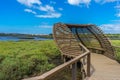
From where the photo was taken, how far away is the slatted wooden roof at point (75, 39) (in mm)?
13527

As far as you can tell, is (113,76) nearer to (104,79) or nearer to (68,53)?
(104,79)

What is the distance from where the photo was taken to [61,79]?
413 inches

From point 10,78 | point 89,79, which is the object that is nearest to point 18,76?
point 10,78

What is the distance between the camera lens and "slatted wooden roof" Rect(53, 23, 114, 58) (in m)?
13.5

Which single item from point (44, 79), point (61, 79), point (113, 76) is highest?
point (44, 79)

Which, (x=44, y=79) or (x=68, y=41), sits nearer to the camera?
(x=44, y=79)

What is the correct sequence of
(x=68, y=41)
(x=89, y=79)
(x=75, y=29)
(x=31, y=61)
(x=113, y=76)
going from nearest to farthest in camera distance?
(x=89, y=79), (x=113, y=76), (x=31, y=61), (x=68, y=41), (x=75, y=29)

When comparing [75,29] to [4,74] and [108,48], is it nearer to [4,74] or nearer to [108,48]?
[108,48]

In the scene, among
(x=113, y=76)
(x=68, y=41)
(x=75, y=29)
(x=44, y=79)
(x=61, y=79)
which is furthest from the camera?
(x=75, y=29)

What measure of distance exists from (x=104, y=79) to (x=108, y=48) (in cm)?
726

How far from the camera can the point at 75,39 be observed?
45.8 feet

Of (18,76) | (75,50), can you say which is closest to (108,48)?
(75,50)

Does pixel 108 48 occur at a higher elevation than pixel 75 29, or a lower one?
lower

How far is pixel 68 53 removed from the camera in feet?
44.1
